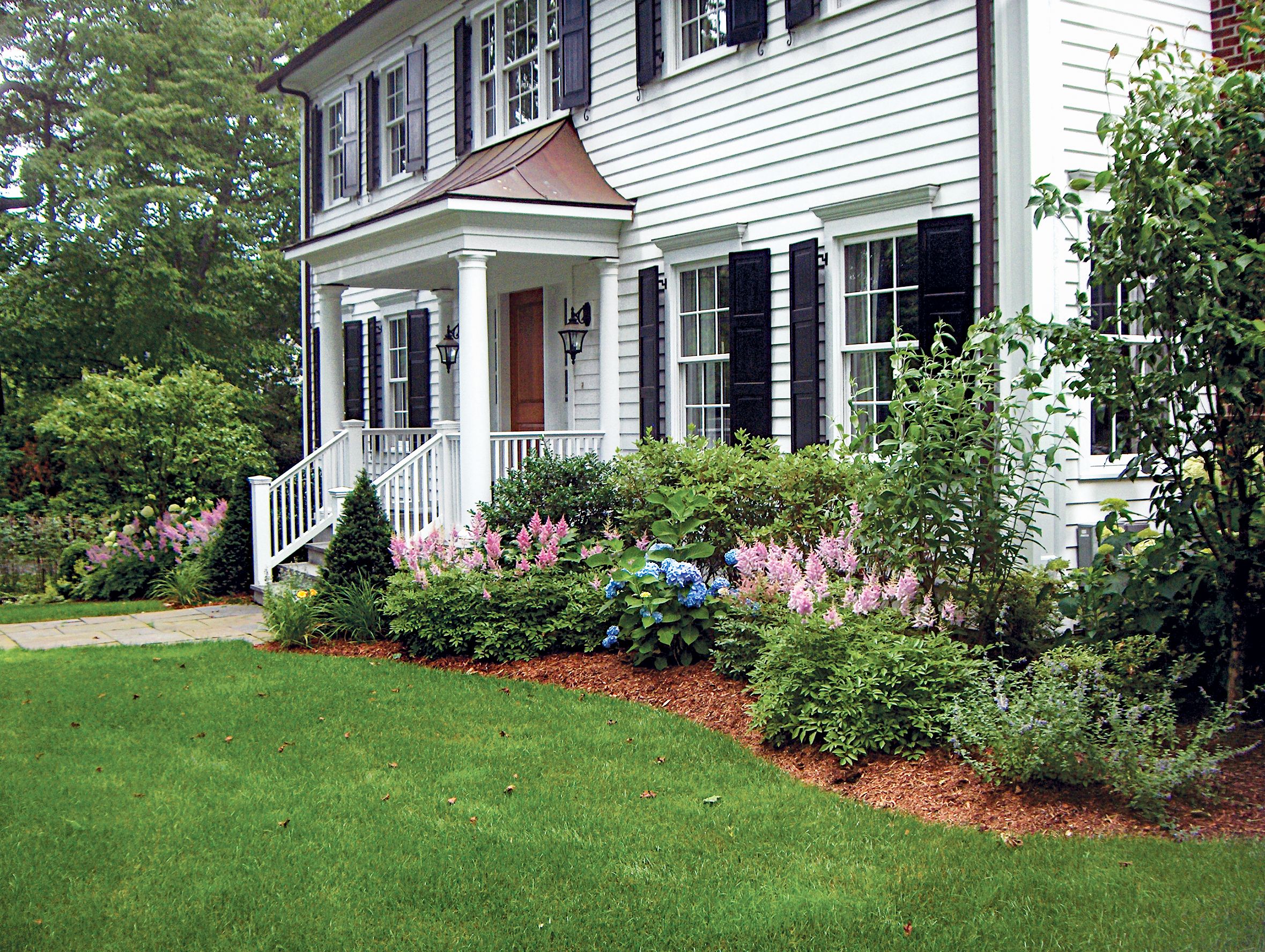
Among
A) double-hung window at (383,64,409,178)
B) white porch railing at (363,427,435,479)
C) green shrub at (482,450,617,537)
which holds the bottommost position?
green shrub at (482,450,617,537)

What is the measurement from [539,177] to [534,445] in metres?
2.51

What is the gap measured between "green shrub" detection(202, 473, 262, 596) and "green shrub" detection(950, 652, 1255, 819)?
8.95m

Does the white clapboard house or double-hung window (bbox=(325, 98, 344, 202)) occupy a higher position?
double-hung window (bbox=(325, 98, 344, 202))

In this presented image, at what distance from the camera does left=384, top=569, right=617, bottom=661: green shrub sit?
25.6 ft

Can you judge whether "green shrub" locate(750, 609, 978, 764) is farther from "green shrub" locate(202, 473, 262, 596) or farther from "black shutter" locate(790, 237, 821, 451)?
"green shrub" locate(202, 473, 262, 596)

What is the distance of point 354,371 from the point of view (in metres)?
16.3

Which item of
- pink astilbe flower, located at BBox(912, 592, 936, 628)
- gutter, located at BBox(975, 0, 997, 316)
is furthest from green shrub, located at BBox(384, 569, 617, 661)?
gutter, located at BBox(975, 0, 997, 316)

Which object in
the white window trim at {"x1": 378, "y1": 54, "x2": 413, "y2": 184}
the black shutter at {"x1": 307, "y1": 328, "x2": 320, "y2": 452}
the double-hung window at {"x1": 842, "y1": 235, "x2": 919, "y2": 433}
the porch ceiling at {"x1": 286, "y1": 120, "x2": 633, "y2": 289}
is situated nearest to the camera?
the double-hung window at {"x1": 842, "y1": 235, "x2": 919, "y2": 433}

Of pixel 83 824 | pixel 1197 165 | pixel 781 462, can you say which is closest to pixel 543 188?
pixel 781 462

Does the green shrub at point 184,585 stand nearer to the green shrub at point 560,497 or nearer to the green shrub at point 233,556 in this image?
the green shrub at point 233,556

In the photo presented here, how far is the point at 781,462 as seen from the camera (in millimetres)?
7773

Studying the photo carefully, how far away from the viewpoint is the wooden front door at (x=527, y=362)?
1254 centimetres

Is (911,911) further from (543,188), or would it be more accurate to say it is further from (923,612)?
(543,188)

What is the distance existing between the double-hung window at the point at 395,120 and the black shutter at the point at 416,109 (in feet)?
1.46
